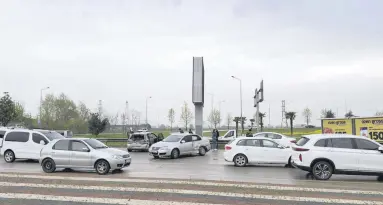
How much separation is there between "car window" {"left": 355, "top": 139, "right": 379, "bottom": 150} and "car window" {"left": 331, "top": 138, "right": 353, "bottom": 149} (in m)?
0.27

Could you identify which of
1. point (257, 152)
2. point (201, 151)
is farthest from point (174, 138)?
point (257, 152)

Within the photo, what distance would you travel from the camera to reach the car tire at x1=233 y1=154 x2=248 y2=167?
61.1 feet

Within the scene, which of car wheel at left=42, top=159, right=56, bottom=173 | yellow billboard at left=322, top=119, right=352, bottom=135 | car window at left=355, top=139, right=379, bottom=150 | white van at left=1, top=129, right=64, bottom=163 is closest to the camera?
car window at left=355, top=139, right=379, bottom=150

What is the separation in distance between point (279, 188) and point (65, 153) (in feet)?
30.7

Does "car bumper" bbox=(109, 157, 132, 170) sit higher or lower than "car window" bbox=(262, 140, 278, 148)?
lower

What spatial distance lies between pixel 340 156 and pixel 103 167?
29.2ft

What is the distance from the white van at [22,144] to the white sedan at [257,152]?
33.4 ft

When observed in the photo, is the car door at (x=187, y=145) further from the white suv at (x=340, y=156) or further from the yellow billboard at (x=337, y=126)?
the white suv at (x=340, y=156)

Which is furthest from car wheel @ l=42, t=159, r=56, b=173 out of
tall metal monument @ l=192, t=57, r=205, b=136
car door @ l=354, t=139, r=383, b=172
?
tall metal monument @ l=192, t=57, r=205, b=136

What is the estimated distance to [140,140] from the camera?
2964cm

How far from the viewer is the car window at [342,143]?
46.0ft

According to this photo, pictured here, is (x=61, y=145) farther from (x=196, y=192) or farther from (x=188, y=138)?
(x=188, y=138)

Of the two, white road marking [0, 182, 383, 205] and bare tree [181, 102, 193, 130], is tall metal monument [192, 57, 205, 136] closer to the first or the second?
white road marking [0, 182, 383, 205]

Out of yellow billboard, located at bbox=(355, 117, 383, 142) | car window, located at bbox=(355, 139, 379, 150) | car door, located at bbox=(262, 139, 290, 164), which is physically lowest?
car door, located at bbox=(262, 139, 290, 164)
